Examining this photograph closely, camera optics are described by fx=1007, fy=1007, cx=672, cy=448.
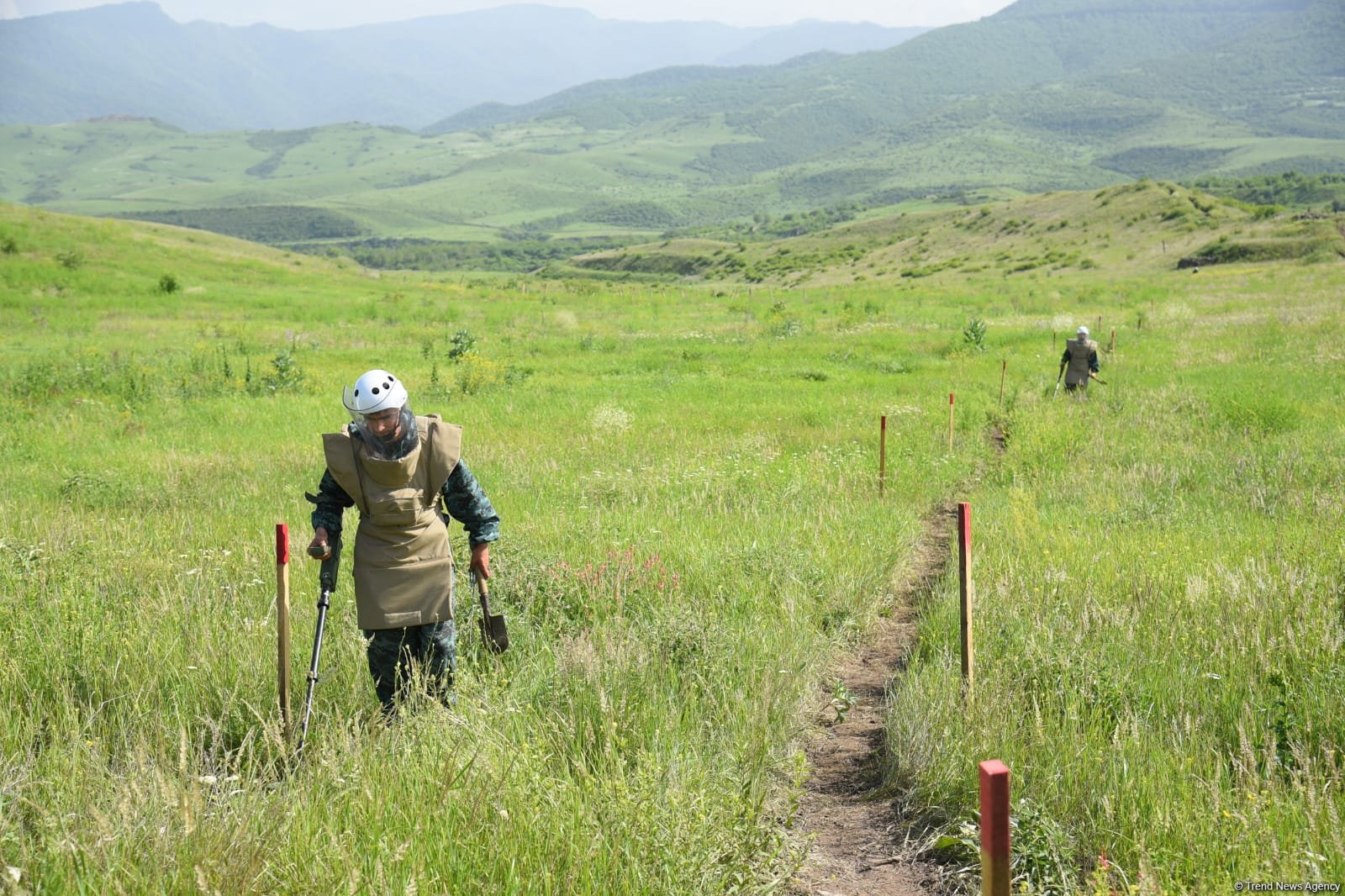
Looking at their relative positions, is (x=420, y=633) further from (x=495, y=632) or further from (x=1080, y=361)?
(x=1080, y=361)

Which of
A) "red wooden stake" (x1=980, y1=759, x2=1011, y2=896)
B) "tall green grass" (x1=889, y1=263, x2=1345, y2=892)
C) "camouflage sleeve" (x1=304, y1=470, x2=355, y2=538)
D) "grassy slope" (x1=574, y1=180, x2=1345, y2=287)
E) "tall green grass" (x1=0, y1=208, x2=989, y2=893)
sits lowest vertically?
"tall green grass" (x1=889, y1=263, x2=1345, y2=892)

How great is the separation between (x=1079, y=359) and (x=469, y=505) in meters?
13.8

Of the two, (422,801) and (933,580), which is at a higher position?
(422,801)

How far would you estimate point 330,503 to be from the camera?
525 centimetres

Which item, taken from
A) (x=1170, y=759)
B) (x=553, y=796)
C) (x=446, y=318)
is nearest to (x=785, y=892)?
(x=553, y=796)

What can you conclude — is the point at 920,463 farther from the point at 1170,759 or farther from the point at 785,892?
the point at 785,892

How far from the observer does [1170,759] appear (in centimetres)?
448

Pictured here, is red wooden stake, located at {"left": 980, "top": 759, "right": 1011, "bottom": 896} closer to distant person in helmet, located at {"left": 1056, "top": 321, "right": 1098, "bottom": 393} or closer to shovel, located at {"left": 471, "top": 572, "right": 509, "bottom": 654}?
shovel, located at {"left": 471, "top": 572, "right": 509, "bottom": 654}

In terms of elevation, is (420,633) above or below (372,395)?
below

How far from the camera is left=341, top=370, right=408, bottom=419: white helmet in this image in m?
4.78

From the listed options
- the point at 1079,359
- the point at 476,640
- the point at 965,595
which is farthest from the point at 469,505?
the point at 1079,359

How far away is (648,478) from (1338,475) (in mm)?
7111

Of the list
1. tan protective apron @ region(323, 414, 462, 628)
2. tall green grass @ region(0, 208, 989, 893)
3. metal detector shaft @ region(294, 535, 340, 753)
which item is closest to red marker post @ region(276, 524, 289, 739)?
metal detector shaft @ region(294, 535, 340, 753)

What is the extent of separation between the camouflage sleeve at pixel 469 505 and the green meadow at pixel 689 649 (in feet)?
2.42
